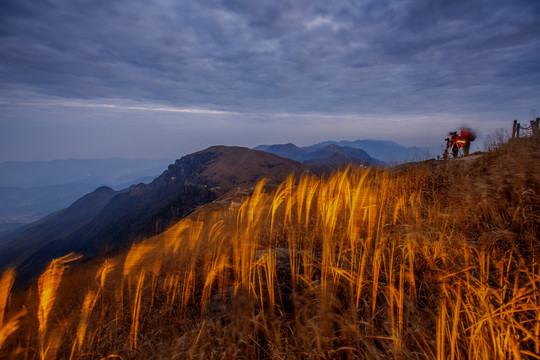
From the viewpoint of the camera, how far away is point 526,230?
2943 millimetres

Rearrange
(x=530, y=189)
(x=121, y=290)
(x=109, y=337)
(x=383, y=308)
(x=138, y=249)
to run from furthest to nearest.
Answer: (x=138, y=249) → (x=121, y=290) → (x=530, y=189) → (x=109, y=337) → (x=383, y=308)

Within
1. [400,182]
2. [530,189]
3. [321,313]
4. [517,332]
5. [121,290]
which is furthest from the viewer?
[400,182]

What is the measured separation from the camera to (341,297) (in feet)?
8.34

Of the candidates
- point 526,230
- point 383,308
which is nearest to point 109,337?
point 383,308

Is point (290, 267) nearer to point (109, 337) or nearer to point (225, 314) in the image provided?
point (225, 314)

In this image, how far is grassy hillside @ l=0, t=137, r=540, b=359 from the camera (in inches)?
71.6

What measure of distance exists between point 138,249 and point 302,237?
3.18 m

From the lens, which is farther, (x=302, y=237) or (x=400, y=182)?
(x=400, y=182)

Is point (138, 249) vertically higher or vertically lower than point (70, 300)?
higher

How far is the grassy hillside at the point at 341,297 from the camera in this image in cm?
182

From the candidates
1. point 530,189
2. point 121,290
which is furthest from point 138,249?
point 530,189

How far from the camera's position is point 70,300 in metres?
4.38

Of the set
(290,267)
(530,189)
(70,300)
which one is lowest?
(70,300)

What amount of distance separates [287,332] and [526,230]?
3355 millimetres
